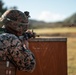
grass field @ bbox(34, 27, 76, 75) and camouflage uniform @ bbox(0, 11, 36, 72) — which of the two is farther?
grass field @ bbox(34, 27, 76, 75)

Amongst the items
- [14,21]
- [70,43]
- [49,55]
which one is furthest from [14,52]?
[70,43]

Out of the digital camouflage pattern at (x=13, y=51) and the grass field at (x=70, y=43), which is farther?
the grass field at (x=70, y=43)

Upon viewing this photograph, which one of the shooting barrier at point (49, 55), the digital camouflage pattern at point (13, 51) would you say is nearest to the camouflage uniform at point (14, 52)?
the digital camouflage pattern at point (13, 51)

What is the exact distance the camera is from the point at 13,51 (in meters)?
4.73

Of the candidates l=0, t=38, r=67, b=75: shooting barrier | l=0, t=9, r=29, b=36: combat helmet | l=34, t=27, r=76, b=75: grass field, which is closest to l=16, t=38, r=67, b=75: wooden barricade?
l=0, t=38, r=67, b=75: shooting barrier

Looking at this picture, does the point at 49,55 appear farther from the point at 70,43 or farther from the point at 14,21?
the point at 70,43

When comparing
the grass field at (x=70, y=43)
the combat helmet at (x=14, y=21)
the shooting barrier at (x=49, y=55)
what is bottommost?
the grass field at (x=70, y=43)

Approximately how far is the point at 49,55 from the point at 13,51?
3.29 m

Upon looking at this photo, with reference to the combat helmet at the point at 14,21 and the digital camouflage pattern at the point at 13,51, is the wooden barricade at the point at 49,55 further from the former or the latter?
the digital camouflage pattern at the point at 13,51

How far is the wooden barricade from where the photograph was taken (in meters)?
7.85

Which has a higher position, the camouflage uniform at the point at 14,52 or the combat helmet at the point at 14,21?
the combat helmet at the point at 14,21

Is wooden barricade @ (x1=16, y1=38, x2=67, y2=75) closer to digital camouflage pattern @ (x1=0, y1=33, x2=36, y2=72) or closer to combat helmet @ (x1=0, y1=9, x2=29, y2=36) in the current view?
combat helmet @ (x1=0, y1=9, x2=29, y2=36)

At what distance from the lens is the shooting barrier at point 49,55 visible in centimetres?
784

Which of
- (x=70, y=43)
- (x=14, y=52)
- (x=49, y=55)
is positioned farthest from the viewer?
(x=70, y=43)
